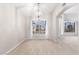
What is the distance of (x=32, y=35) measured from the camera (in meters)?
2.07

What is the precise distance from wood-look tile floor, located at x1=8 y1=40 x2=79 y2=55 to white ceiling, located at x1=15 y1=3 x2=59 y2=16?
17.5 inches

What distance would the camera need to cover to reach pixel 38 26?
2.08 meters

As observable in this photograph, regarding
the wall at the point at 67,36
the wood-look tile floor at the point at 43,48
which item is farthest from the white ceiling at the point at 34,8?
the wood-look tile floor at the point at 43,48

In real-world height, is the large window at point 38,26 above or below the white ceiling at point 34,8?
below

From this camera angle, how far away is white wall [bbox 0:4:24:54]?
194 centimetres

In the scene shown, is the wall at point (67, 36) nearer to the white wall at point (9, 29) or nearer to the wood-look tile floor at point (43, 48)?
the wood-look tile floor at point (43, 48)

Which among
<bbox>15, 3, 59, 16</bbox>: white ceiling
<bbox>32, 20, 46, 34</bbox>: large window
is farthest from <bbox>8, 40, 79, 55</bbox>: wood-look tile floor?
<bbox>15, 3, 59, 16</bbox>: white ceiling

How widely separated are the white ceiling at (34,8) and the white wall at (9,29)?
5.0 inches

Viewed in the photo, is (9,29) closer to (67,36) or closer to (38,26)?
(38,26)

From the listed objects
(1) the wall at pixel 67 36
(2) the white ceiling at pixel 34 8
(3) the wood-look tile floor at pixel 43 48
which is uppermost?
(2) the white ceiling at pixel 34 8

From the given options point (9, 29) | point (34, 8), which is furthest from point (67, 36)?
point (9, 29)

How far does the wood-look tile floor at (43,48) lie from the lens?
187cm

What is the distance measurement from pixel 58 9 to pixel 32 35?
56 centimetres
